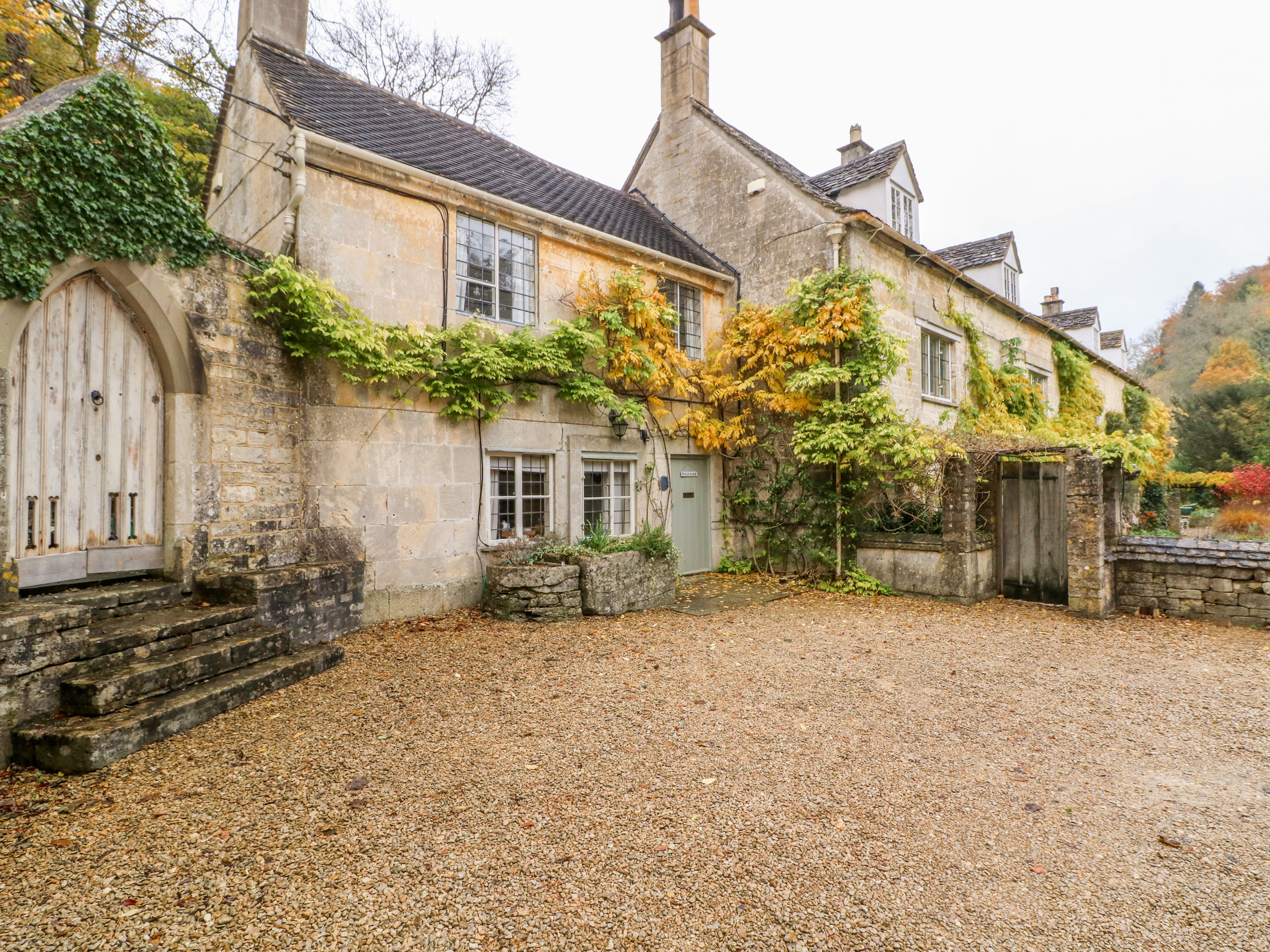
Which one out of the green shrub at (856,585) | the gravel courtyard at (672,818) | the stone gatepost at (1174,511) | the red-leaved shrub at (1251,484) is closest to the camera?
the gravel courtyard at (672,818)

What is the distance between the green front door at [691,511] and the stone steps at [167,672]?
713 cm

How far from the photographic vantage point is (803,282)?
1112 cm

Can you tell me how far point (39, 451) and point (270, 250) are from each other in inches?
152

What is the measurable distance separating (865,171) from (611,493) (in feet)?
28.6

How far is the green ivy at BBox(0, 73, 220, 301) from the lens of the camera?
4.75 m

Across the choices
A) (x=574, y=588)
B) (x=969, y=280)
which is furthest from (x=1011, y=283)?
(x=574, y=588)

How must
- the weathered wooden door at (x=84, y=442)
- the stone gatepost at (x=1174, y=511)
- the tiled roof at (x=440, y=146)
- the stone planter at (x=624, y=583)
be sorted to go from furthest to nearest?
the stone gatepost at (x=1174, y=511)
the stone planter at (x=624, y=583)
the tiled roof at (x=440, y=146)
the weathered wooden door at (x=84, y=442)

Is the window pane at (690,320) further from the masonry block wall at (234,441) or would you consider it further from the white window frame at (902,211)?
the masonry block wall at (234,441)

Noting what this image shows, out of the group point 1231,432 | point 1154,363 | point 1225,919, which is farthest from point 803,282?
point 1154,363

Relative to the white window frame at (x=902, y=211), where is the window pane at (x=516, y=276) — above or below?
below

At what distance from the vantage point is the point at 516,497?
9320mm

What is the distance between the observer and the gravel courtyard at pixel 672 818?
261cm

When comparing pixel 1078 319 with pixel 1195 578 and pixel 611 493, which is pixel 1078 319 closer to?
→ pixel 1195 578

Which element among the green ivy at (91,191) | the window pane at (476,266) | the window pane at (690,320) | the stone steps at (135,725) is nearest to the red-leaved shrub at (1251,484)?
the window pane at (690,320)
